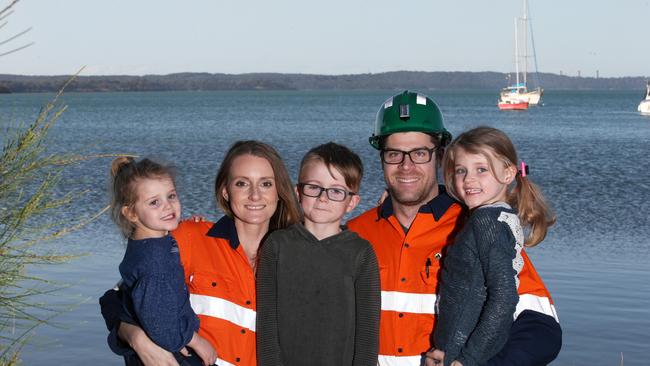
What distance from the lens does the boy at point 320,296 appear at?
3.98m

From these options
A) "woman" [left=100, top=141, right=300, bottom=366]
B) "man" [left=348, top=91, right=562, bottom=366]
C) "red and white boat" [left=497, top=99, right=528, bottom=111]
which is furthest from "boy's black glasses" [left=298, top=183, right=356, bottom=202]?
"red and white boat" [left=497, top=99, right=528, bottom=111]

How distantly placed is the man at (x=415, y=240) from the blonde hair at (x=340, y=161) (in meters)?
0.16

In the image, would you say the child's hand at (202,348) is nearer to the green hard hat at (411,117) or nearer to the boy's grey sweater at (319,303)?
the boy's grey sweater at (319,303)

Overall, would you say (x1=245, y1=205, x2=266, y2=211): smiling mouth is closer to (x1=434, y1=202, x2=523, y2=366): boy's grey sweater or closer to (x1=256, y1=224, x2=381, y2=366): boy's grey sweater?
(x1=256, y1=224, x2=381, y2=366): boy's grey sweater

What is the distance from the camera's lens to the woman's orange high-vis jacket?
4.08m

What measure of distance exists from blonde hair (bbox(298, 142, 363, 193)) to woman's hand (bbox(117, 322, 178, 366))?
3.01 feet

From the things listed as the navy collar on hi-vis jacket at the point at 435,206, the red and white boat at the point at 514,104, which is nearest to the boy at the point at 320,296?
the navy collar on hi-vis jacket at the point at 435,206

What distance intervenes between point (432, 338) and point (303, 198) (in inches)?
30.7

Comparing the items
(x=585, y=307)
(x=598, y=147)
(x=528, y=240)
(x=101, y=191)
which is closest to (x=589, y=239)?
(x=585, y=307)

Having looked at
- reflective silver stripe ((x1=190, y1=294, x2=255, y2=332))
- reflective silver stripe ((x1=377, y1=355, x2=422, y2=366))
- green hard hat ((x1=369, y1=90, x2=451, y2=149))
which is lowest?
reflective silver stripe ((x1=377, y1=355, x2=422, y2=366))

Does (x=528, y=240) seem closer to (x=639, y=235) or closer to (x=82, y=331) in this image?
(x=82, y=331)

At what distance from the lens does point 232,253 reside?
166 inches

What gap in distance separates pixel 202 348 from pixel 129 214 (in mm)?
664

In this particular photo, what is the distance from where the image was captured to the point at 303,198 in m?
4.20
